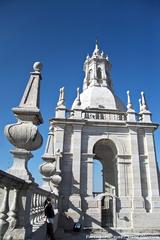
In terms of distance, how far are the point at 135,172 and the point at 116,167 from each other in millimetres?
1873

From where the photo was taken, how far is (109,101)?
919 inches

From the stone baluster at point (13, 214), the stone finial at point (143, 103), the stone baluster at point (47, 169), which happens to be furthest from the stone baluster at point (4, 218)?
the stone finial at point (143, 103)

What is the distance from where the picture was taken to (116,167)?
19.1 metres

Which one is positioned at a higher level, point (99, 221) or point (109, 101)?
point (109, 101)

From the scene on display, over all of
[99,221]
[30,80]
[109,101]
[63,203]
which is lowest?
[99,221]

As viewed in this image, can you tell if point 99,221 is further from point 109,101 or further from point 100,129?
point 109,101

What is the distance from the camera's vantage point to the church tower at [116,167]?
53.5 feet

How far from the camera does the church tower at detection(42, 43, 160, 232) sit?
1631 cm

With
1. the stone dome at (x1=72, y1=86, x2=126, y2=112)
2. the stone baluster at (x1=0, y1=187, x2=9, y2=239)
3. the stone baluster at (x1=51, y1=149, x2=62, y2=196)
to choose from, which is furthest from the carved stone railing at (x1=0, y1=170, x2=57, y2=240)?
the stone dome at (x1=72, y1=86, x2=126, y2=112)

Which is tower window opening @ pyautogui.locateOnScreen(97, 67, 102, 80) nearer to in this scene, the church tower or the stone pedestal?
the church tower

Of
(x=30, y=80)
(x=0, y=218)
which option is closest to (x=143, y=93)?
(x=30, y=80)

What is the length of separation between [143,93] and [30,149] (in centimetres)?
1868

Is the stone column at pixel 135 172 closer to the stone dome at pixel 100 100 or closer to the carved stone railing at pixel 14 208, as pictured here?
the stone dome at pixel 100 100

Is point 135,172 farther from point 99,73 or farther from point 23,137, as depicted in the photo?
point 99,73
